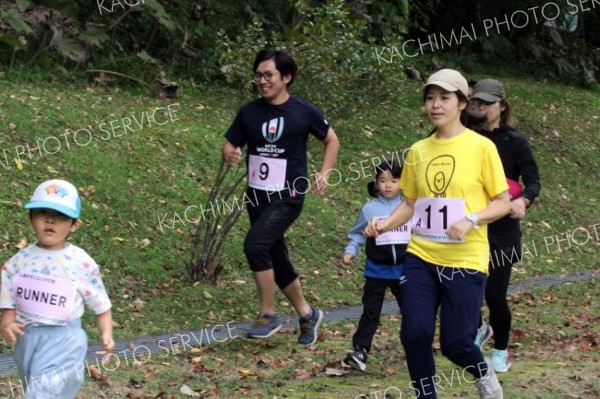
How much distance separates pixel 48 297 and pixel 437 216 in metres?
2.02

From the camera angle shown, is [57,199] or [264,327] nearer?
[57,199]

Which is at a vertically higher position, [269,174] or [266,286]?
[269,174]

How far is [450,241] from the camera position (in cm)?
561

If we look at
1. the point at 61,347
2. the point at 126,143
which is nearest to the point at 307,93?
the point at 126,143

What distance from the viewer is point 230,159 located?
7.84m

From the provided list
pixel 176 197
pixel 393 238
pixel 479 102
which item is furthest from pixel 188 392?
pixel 176 197

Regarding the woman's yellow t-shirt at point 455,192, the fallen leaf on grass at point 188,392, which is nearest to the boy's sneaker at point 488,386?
the woman's yellow t-shirt at point 455,192

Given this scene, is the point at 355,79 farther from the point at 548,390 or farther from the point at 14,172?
the point at 548,390

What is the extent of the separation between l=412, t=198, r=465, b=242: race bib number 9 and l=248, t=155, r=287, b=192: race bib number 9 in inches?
79.4

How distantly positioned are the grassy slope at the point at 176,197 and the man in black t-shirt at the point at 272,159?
50.1 inches

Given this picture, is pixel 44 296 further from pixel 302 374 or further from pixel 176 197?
pixel 176 197

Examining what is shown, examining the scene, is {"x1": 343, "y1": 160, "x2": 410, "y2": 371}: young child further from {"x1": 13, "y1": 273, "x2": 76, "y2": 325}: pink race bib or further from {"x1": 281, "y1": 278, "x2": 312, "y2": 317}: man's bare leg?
{"x1": 13, "y1": 273, "x2": 76, "y2": 325}: pink race bib

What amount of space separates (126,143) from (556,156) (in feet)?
26.6

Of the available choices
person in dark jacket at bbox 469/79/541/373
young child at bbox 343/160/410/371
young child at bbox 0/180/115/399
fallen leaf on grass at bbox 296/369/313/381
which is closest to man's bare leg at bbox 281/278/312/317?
young child at bbox 343/160/410/371
